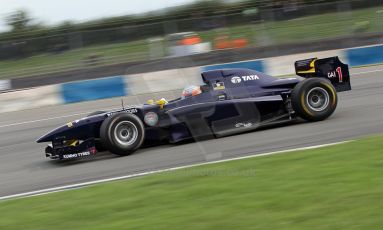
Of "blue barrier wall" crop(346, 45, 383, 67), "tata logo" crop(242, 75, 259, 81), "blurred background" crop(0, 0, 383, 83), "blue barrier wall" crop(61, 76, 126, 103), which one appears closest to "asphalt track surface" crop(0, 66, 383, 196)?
"tata logo" crop(242, 75, 259, 81)

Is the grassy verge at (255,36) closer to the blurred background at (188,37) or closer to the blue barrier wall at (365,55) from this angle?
the blurred background at (188,37)

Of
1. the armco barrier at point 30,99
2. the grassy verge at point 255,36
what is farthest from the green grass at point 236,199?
the grassy verge at point 255,36

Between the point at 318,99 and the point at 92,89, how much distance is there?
994 cm

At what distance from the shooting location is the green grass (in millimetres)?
4262

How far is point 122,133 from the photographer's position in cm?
827

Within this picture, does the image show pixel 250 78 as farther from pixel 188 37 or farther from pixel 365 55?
pixel 188 37

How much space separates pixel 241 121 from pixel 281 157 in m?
2.24

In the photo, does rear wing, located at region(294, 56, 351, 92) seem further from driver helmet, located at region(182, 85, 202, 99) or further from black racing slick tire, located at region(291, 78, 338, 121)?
driver helmet, located at region(182, 85, 202, 99)

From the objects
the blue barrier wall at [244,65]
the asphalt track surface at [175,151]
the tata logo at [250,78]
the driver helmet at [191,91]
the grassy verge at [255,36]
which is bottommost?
the asphalt track surface at [175,151]

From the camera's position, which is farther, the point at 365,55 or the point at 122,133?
the point at 365,55

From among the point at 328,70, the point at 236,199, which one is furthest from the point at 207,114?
the point at 236,199

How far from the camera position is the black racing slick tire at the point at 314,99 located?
8.68 metres

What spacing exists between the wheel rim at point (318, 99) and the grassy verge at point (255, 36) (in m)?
11.9

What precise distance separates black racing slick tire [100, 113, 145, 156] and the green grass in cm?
194
